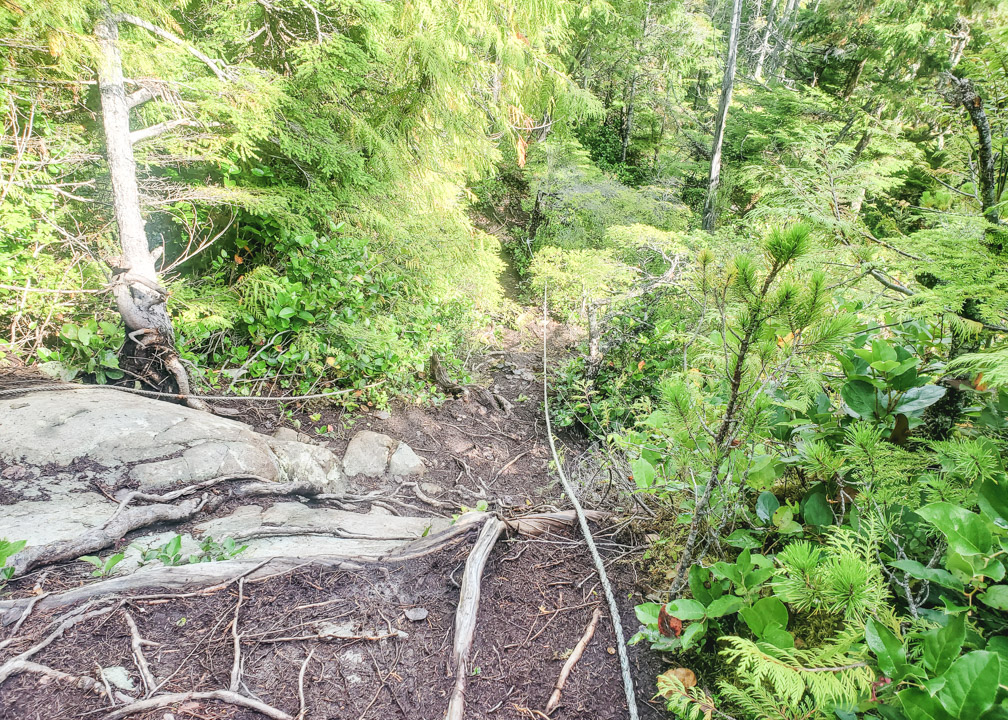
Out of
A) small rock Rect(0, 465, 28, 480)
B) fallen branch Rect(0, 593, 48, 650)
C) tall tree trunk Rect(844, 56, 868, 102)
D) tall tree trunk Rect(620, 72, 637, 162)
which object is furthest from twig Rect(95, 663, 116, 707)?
A: tall tree trunk Rect(620, 72, 637, 162)

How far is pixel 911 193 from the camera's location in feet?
35.6

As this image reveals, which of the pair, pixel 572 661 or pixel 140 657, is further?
pixel 572 661

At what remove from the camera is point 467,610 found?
1718 mm

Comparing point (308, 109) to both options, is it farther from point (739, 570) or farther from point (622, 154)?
point (622, 154)

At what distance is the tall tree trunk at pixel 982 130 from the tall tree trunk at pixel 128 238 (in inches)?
174

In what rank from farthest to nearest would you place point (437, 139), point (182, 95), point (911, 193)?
point (911, 193) → point (437, 139) → point (182, 95)

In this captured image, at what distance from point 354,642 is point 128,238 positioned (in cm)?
350

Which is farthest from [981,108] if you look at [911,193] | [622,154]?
[622,154]

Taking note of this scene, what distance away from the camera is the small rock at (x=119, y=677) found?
1340mm

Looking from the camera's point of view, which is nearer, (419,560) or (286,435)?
(419,560)

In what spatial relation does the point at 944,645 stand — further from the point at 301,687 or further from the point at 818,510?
the point at 301,687

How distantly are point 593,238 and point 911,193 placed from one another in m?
8.02

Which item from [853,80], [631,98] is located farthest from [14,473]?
[631,98]

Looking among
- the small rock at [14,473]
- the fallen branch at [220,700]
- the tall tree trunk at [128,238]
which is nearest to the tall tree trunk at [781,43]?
the tall tree trunk at [128,238]
